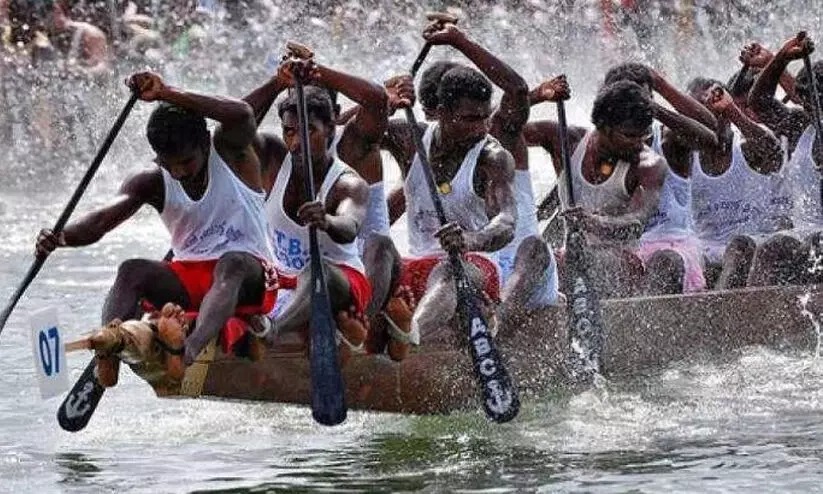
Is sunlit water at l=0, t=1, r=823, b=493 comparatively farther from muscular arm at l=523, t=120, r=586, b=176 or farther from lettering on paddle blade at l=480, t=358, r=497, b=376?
muscular arm at l=523, t=120, r=586, b=176

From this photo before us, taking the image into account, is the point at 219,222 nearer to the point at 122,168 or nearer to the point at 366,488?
the point at 366,488

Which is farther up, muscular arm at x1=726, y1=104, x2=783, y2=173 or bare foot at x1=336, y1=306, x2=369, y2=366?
muscular arm at x1=726, y1=104, x2=783, y2=173

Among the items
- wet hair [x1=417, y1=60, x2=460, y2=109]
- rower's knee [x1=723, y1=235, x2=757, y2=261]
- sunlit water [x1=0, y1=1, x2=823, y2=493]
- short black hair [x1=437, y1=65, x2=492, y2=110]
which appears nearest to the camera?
sunlit water [x1=0, y1=1, x2=823, y2=493]

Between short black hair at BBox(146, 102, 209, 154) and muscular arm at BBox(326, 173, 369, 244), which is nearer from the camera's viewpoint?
short black hair at BBox(146, 102, 209, 154)

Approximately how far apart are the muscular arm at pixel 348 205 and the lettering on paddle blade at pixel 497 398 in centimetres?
88

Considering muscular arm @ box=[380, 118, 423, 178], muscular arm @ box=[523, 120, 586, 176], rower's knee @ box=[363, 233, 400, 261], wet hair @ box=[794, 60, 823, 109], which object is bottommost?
rower's knee @ box=[363, 233, 400, 261]

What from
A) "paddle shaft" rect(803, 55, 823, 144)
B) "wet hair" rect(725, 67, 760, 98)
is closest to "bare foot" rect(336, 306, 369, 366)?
"paddle shaft" rect(803, 55, 823, 144)

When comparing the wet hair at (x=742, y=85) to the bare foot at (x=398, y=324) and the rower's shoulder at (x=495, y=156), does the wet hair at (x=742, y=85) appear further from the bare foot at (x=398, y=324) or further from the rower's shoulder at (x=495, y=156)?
the bare foot at (x=398, y=324)

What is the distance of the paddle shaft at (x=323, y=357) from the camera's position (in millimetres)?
8180

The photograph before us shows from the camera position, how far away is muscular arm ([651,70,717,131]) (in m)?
10.8

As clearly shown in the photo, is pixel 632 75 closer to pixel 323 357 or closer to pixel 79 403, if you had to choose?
pixel 323 357

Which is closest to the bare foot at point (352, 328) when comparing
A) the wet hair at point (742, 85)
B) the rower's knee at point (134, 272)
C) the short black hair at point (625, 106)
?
the rower's knee at point (134, 272)

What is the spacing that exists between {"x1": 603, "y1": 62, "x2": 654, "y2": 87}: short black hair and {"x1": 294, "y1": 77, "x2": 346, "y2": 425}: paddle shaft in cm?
301

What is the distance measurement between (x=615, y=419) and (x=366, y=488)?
5.13ft
